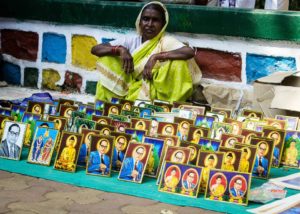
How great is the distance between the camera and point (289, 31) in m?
5.96

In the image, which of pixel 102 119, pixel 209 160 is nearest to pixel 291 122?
pixel 209 160

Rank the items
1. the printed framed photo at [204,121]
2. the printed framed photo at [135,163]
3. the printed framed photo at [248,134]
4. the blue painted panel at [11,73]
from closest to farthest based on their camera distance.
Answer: the printed framed photo at [135,163] < the printed framed photo at [248,134] < the printed framed photo at [204,121] < the blue painted panel at [11,73]

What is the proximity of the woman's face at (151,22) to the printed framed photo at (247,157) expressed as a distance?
2.52 metres

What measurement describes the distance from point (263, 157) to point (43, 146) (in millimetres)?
1440

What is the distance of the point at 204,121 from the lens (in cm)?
480

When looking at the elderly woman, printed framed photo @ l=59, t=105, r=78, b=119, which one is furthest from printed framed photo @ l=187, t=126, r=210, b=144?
the elderly woman

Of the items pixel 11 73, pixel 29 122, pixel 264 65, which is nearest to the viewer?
pixel 29 122

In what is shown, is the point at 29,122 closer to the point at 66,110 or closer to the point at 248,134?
the point at 66,110

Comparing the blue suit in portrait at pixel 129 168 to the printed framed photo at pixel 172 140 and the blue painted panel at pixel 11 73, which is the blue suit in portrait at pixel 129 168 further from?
the blue painted panel at pixel 11 73

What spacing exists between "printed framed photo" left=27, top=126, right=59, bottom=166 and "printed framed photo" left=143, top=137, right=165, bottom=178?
2.11 ft

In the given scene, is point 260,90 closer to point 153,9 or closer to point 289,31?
point 289,31

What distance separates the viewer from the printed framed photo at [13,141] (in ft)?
14.2

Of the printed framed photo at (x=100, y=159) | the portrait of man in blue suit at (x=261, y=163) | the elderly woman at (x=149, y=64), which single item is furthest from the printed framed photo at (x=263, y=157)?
the elderly woman at (x=149, y=64)

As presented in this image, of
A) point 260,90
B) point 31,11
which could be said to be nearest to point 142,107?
point 260,90
